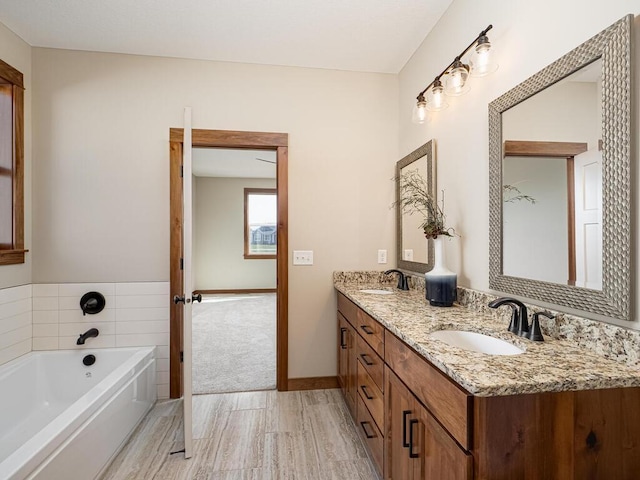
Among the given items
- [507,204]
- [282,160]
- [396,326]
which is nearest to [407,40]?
[282,160]

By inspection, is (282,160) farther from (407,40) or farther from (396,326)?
(396,326)

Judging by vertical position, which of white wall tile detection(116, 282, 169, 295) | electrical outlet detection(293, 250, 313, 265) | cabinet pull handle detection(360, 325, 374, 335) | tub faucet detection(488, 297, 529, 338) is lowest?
cabinet pull handle detection(360, 325, 374, 335)

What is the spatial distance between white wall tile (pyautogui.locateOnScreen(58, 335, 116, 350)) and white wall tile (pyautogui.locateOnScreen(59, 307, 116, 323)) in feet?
0.43

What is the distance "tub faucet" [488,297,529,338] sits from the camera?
1.25 meters

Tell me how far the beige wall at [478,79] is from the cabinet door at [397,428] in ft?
2.43

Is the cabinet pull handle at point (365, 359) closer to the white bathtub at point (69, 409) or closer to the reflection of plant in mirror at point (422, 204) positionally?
the reflection of plant in mirror at point (422, 204)

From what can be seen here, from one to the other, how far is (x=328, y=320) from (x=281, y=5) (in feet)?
7.56

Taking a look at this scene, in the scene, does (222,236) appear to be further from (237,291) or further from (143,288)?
(143,288)

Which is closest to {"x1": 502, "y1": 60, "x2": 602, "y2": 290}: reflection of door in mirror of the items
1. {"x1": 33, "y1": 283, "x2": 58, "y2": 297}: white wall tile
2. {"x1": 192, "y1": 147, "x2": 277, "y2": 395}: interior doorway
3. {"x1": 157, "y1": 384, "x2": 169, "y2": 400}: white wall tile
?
{"x1": 157, "y1": 384, "x2": 169, "y2": 400}: white wall tile

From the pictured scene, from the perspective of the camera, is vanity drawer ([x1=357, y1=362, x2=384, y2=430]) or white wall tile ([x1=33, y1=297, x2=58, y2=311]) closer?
vanity drawer ([x1=357, y1=362, x2=384, y2=430])

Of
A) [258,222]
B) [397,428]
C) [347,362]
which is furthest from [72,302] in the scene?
[258,222]

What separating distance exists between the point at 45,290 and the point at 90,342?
0.52 m

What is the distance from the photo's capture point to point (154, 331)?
102 inches

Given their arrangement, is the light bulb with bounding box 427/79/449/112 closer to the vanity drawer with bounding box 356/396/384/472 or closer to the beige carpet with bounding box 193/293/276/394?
the vanity drawer with bounding box 356/396/384/472
